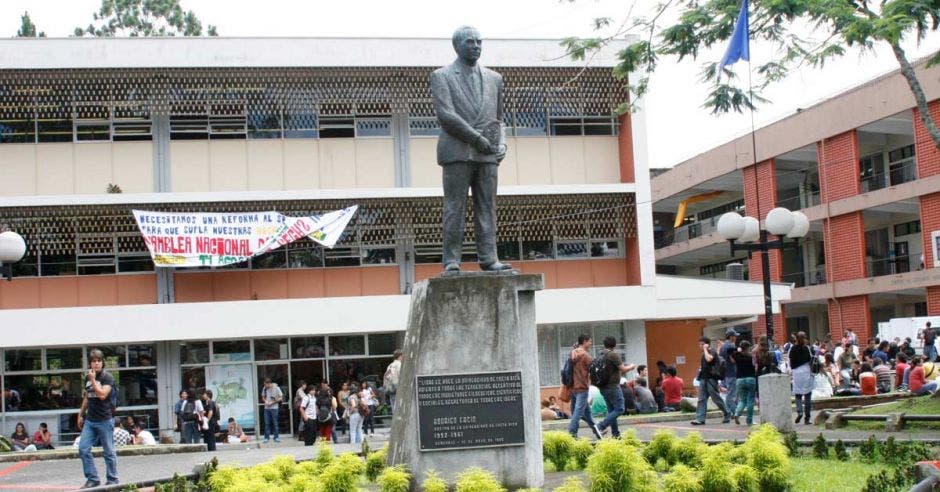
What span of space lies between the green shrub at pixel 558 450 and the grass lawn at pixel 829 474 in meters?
2.34

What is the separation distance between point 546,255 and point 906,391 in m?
11.7

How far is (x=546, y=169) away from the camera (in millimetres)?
33906

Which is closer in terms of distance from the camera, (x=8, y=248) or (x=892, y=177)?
(x=8, y=248)

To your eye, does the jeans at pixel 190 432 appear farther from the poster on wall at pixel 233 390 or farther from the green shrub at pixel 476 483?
the green shrub at pixel 476 483

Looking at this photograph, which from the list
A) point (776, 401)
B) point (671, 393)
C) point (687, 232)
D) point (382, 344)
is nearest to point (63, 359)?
point (382, 344)

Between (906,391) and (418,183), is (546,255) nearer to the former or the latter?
(418,183)

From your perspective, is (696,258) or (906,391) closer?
(906,391)

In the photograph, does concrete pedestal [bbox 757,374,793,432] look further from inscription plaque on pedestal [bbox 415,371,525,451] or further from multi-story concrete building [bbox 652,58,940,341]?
multi-story concrete building [bbox 652,58,940,341]

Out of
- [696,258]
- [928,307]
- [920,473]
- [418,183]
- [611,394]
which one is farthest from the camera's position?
[696,258]

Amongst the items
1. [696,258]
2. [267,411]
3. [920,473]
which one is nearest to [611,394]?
[920,473]

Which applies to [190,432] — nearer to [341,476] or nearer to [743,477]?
[341,476]

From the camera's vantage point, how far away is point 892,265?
45656 millimetres

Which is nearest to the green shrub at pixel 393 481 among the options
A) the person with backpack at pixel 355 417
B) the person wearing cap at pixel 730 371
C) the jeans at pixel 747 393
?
the jeans at pixel 747 393

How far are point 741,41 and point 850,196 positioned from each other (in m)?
29.1
